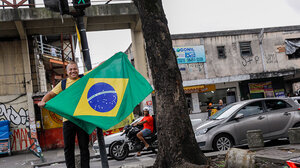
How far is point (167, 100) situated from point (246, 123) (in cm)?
458

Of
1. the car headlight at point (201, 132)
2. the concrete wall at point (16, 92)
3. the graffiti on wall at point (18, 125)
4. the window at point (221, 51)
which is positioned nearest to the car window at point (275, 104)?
Result: the car headlight at point (201, 132)

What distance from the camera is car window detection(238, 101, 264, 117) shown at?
9812 mm

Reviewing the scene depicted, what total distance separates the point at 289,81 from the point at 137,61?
1472 centimetres

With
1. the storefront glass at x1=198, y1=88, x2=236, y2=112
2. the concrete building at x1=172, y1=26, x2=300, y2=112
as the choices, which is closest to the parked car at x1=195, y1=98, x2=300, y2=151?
the concrete building at x1=172, y1=26, x2=300, y2=112

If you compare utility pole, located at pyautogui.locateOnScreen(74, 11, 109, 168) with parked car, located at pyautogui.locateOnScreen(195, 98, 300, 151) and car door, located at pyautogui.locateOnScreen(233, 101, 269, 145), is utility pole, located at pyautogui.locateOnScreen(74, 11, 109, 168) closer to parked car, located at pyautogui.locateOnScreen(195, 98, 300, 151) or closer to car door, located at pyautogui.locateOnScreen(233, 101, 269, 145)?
parked car, located at pyautogui.locateOnScreen(195, 98, 300, 151)

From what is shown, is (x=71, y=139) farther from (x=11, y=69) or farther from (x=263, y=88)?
(x=263, y=88)

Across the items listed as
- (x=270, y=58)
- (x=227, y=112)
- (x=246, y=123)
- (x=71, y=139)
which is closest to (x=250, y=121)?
(x=246, y=123)

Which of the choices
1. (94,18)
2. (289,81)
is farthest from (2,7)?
(289,81)

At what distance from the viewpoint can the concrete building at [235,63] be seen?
2381cm

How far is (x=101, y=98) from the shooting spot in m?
4.95

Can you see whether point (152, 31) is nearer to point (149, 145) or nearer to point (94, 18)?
point (149, 145)

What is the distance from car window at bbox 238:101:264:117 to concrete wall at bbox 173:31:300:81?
1373 cm

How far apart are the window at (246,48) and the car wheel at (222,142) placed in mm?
16969

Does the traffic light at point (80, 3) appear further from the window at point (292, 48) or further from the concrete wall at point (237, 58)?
the window at point (292, 48)
